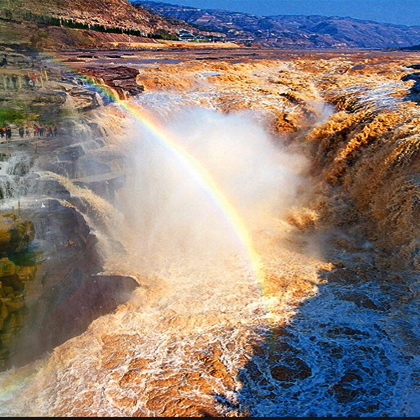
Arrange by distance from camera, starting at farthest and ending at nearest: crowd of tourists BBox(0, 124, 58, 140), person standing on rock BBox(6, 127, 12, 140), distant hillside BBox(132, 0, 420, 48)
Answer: distant hillside BBox(132, 0, 420, 48) < crowd of tourists BBox(0, 124, 58, 140) < person standing on rock BBox(6, 127, 12, 140)

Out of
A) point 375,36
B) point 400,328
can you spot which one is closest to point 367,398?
point 400,328

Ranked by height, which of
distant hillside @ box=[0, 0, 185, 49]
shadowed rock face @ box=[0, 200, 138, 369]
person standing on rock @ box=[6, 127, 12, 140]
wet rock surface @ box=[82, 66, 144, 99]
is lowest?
shadowed rock face @ box=[0, 200, 138, 369]

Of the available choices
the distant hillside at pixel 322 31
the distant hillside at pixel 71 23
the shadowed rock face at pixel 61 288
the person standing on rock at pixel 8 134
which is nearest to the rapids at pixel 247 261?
the shadowed rock face at pixel 61 288

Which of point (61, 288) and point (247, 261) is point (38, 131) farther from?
point (247, 261)

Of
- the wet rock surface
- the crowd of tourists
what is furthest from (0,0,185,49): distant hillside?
the crowd of tourists

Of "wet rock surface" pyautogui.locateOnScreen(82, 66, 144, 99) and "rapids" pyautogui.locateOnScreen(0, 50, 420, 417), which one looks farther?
"wet rock surface" pyautogui.locateOnScreen(82, 66, 144, 99)

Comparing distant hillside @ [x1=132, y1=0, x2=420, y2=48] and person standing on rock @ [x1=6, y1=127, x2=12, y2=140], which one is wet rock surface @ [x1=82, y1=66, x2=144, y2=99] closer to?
person standing on rock @ [x1=6, y1=127, x2=12, y2=140]

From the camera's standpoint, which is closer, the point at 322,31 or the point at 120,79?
the point at 120,79

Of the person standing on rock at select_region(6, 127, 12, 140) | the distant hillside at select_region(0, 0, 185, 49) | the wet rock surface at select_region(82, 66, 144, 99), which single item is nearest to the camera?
the person standing on rock at select_region(6, 127, 12, 140)

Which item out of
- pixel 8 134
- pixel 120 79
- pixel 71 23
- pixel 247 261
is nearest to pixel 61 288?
pixel 247 261
